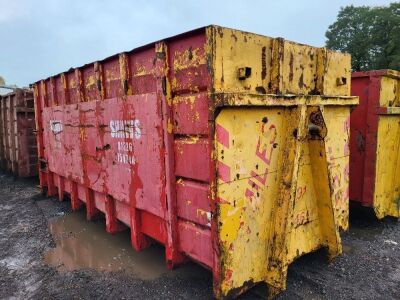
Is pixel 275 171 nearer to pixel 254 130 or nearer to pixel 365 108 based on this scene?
pixel 254 130

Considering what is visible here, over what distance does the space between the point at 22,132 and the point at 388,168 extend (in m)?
8.03

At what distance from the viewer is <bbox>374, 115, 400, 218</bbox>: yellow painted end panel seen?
437cm

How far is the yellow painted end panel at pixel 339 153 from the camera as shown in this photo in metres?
3.21

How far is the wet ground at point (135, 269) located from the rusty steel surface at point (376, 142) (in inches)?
15.7

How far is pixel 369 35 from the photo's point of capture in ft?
97.1

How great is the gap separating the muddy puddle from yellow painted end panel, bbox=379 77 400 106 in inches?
133

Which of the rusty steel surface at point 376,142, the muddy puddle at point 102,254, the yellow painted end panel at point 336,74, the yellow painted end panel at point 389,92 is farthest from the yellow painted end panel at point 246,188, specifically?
the yellow painted end panel at point 389,92

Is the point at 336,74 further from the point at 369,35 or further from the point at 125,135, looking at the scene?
the point at 369,35

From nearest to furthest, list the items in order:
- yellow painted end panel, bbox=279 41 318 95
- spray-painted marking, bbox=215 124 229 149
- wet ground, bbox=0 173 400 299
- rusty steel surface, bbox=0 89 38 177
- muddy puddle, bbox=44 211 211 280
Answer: spray-painted marking, bbox=215 124 229 149, yellow painted end panel, bbox=279 41 318 95, wet ground, bbox=0 173 400 299, muddy puddle, bbox=44 211 211 280, rusty steel surface, bbox=0 89 38 177

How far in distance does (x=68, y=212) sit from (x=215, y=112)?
414cm

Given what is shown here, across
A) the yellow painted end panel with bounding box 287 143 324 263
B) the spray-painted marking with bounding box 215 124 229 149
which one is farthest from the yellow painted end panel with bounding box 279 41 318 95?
the spray-painted marking with bounding box 215 124 229 149

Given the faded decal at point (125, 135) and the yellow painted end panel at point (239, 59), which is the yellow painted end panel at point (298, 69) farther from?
the faded decal at point (125, 135)

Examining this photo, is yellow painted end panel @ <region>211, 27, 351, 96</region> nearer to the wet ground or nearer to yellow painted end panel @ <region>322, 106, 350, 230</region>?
yellow painted end panel @ <region>322, 106, 350, 230</region>

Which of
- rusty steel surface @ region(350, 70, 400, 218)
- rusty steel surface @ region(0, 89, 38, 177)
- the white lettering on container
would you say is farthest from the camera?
rusty steel surface @ region(0, 89, 38, 177)
